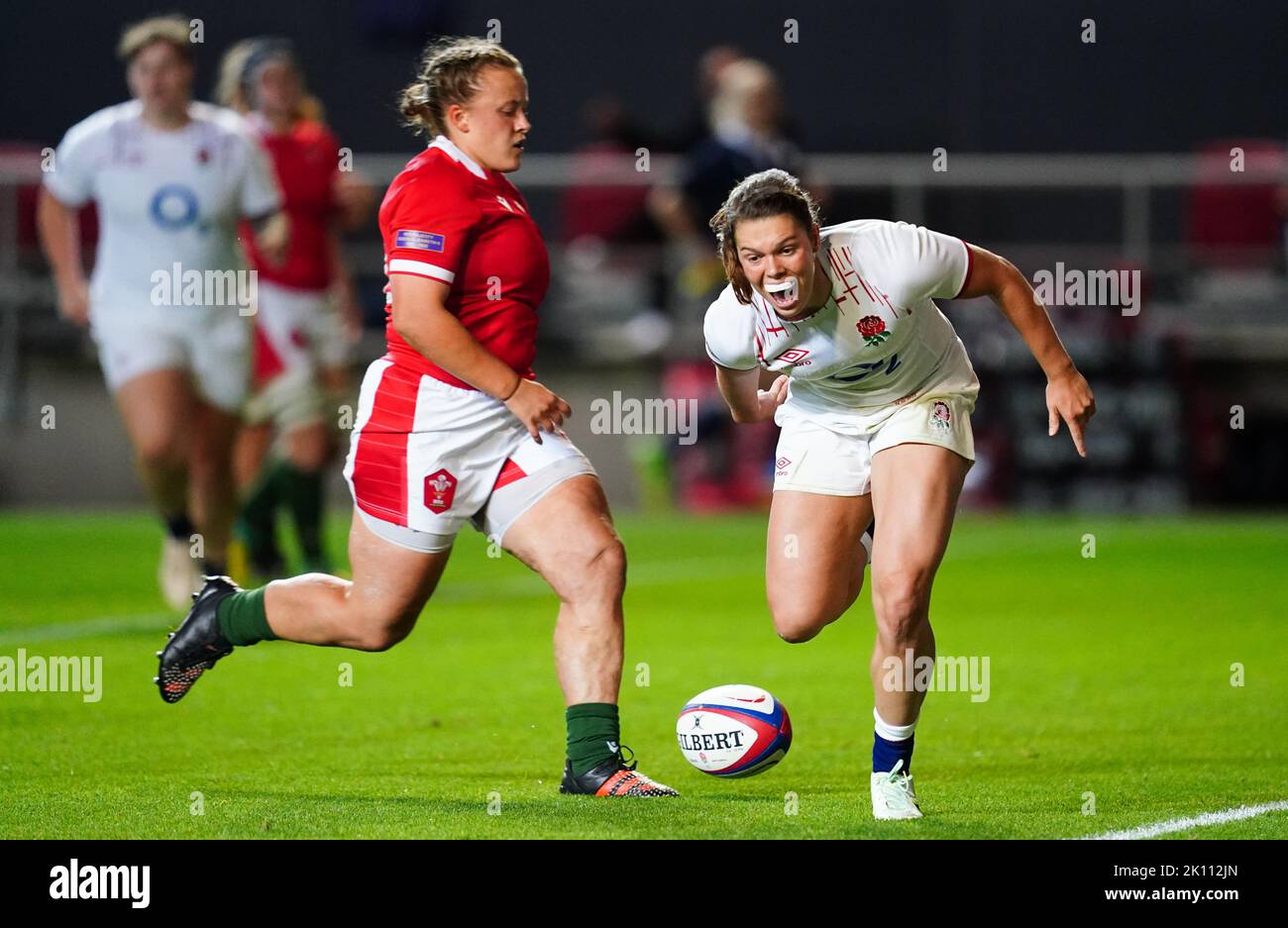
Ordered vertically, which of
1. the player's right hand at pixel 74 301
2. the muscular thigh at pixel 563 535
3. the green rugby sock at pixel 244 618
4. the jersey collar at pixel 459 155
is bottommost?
the green rugby sock at pixel 244 618

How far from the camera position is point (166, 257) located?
10203 mm

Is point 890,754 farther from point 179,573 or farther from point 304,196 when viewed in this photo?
point 304,196

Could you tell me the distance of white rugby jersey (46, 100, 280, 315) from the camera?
10.1 m

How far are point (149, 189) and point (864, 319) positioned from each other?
5328mm

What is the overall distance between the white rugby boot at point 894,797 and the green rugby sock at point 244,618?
2.01 meters

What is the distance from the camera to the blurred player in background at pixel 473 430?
19.3 ft

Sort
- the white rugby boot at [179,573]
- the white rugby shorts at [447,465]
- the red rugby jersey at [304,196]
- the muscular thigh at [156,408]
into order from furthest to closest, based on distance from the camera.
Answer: the red rugby jersey at [304,196], the white rugby boot at [179,573], the muscular thigh at [156,408], the white rugby shorts at [447,465]

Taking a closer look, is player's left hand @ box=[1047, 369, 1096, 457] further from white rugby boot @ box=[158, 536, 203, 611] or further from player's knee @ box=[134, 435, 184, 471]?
white rugby boot @ box=[158, 536, 203, 611]

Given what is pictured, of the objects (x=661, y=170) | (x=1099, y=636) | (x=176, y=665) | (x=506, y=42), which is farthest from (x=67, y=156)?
(x=506, y=42)

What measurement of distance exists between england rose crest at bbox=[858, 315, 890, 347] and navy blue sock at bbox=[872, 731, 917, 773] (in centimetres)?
112

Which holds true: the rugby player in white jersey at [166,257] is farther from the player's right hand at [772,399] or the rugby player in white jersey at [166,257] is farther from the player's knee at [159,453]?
the player's right hand at [772,399]

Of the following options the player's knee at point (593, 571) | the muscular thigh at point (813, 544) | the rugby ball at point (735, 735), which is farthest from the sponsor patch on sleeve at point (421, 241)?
the rugby ball at point (735, 735)

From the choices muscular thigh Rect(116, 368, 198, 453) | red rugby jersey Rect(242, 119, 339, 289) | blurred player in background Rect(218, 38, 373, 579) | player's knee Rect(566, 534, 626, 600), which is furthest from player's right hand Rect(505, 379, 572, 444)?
red rugby jersey Rect(242, 119, 339, 289)
